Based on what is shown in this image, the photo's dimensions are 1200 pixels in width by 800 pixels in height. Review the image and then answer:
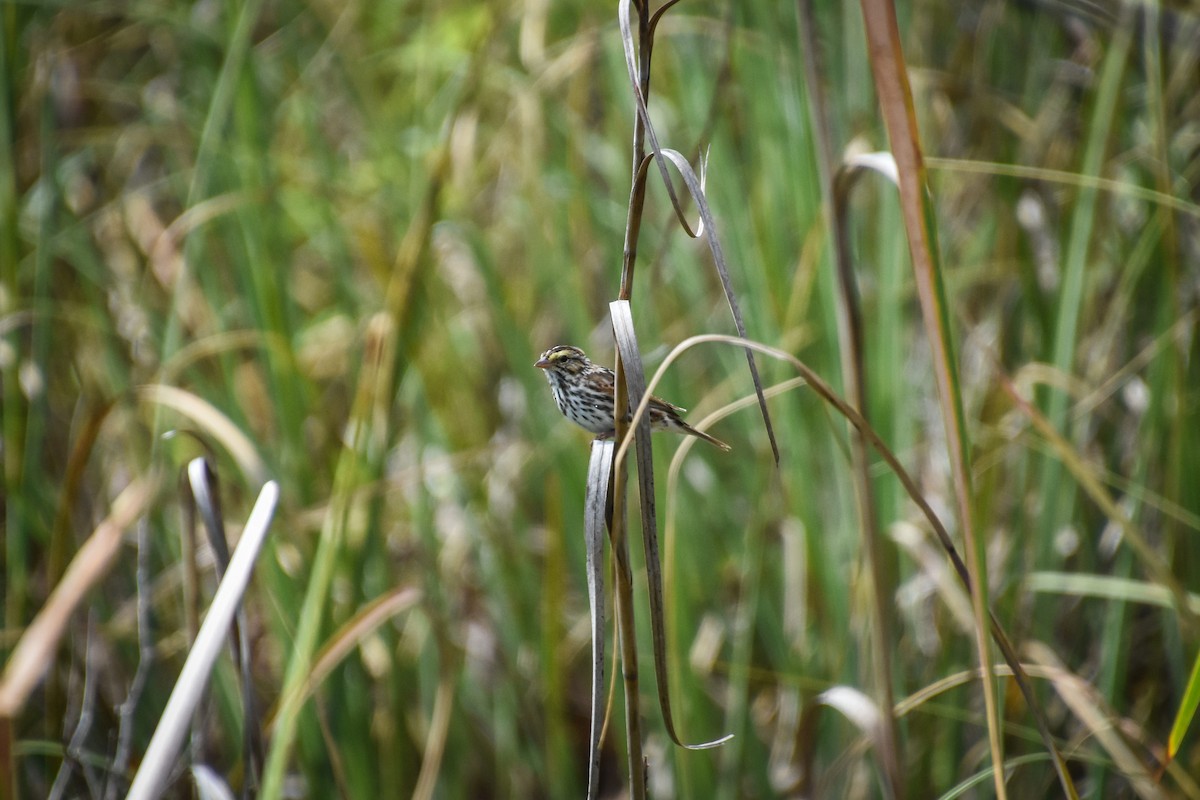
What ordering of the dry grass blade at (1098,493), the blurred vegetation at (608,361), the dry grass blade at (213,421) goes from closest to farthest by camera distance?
the dry grass blade at (1098,493) < the dry grass blade at (213,421) < the blurred vegetation at (608,361)

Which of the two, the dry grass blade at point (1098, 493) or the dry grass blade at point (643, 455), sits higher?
the dry grass blade at point (643, 455)

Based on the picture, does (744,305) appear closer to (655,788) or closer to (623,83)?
(623,83)

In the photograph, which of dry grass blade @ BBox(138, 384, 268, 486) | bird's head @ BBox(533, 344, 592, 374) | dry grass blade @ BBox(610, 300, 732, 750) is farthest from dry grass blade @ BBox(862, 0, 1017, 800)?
dry grass blade @ BBox(138, 384, 268, 486)

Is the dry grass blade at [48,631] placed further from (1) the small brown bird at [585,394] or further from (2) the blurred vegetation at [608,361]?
(1) the small brown bird at [585,394]

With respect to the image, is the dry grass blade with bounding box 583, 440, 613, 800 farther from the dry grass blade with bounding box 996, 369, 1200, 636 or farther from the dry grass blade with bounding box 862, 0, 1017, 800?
the dry grass blade with bounding box 996, 369, 1200, 636

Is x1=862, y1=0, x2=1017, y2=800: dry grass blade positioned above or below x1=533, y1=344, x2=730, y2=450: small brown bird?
above

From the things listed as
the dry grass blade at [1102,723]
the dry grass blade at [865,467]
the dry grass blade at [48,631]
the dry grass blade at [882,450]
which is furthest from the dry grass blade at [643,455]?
the dry grass blade at [1102,723]

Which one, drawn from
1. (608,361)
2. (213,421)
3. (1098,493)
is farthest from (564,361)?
(608,361)
